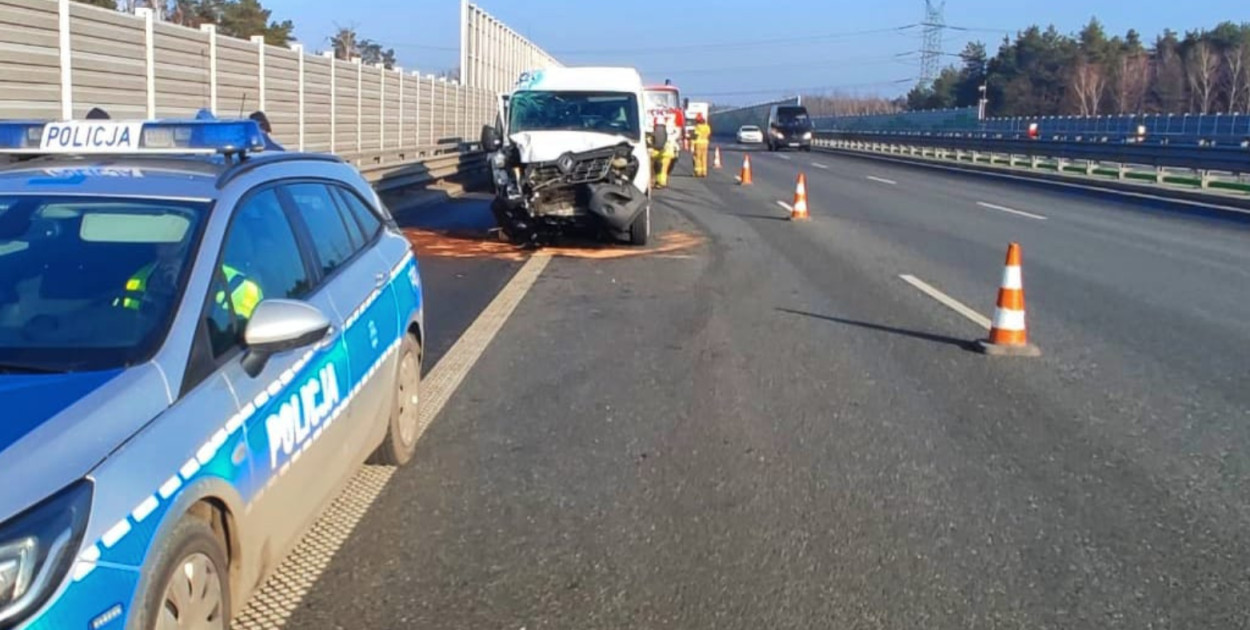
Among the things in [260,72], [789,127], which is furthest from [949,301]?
[789,127]

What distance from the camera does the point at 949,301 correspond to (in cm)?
1155

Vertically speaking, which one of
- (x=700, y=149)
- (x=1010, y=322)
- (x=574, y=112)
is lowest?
(x=1010, y=322)

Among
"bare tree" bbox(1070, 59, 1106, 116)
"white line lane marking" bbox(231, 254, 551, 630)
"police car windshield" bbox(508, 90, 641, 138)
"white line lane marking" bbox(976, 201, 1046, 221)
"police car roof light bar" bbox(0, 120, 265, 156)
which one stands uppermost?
"bare tree" bbox(1070, 59, 1106, 116)

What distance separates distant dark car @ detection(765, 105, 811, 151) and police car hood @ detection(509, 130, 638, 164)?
4797cm

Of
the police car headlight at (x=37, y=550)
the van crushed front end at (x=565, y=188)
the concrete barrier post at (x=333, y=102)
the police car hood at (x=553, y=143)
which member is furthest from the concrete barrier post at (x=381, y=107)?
the police car headlight at (x=37, y=550)

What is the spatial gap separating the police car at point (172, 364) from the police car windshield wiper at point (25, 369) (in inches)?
0.4

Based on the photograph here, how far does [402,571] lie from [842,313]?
693 cm

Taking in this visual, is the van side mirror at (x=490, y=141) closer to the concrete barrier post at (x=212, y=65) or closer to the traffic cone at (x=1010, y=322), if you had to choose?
the concrete barrier post at (x=212, y=65)

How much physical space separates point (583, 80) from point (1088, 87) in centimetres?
8107

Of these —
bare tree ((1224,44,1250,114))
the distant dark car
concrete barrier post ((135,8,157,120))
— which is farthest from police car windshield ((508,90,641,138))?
bare tree ((1224,44,1250,114))

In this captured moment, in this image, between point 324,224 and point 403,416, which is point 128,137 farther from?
point 403,416

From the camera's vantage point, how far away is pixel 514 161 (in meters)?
15.6

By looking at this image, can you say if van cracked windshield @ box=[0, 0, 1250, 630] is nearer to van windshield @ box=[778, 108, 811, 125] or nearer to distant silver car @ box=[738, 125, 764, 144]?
van windshield @ box=[778, 108, 811, 125]

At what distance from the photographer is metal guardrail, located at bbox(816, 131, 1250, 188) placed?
2719 cm
